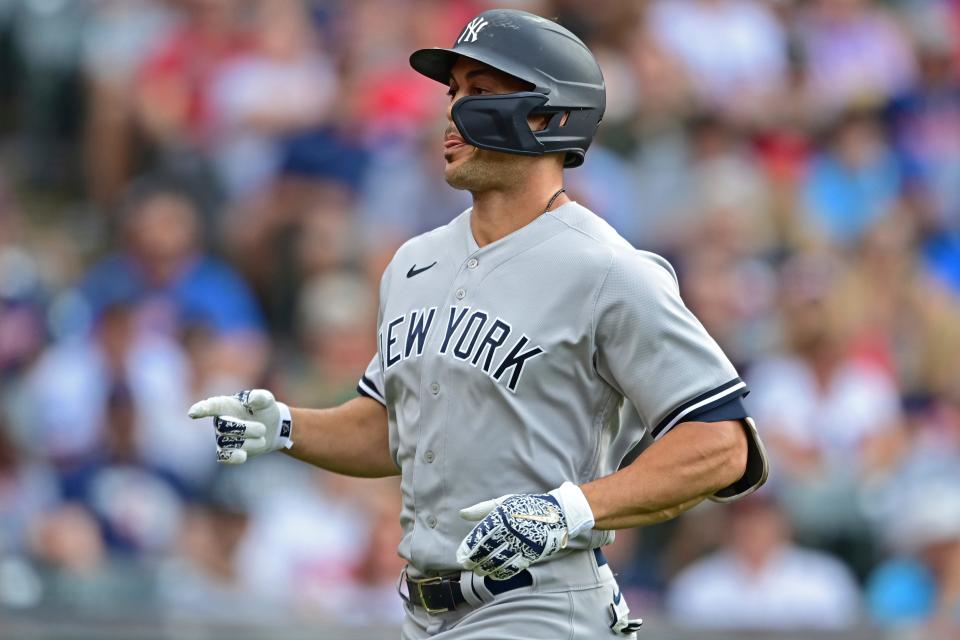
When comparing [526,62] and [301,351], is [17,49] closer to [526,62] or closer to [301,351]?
[301,351]

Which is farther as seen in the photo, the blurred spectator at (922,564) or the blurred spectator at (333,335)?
the blurred spectator at (333,335)

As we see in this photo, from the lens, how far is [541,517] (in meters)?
3.36

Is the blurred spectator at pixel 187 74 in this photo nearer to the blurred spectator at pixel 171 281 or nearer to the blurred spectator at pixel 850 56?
the blurred spectator at pixel 171 281

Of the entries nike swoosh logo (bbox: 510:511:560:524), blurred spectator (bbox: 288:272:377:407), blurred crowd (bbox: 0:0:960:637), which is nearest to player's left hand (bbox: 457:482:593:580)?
nike swoosh logo (bbox: 510:511:560:524)

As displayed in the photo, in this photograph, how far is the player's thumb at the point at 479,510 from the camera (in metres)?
3.39

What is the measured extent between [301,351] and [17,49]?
292 centimetres

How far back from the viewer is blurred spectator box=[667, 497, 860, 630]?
24.2 feet

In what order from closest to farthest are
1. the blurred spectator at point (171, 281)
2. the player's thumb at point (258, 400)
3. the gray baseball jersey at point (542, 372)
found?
the gray baseball jersey at point (542, 372)
the player's thumb at point (258, 400)
the blurred spectator at point (171, 281)

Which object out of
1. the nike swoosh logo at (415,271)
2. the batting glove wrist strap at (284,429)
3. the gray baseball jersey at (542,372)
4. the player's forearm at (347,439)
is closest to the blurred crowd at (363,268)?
the player's forearm at (347,439)

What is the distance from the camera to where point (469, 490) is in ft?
12.1

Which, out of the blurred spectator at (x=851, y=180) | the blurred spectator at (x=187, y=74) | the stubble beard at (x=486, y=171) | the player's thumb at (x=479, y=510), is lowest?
the player's thumb at (x=479, y=510)

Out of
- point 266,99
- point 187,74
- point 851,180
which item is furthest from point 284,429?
point 851,180

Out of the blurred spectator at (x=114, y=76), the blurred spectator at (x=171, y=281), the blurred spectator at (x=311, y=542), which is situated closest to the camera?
the blurred spectator at (x=311, y=542)

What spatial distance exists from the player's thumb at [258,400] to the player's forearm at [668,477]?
3.09ft
